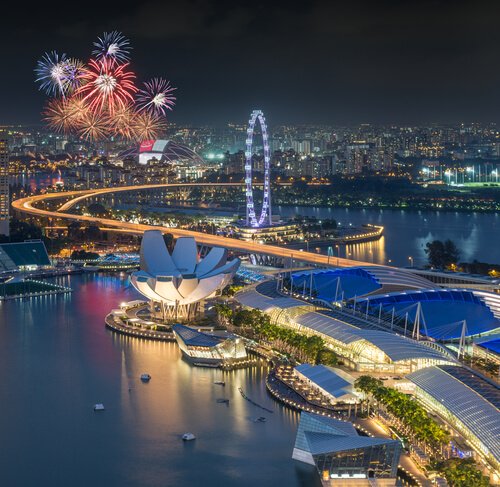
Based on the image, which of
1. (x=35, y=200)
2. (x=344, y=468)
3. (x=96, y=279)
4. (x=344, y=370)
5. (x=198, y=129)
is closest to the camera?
(x=344, y=468)

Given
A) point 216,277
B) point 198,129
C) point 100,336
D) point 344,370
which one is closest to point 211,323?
point 216,277

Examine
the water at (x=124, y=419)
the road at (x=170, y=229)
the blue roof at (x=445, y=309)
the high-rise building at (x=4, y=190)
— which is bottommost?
the water at (x=124, y=419)

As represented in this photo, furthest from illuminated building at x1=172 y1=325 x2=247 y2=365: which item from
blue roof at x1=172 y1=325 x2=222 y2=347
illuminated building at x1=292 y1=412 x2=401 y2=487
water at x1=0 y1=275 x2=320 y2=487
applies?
illuminated building at x1=292 y1=412 x2=401 y2=487

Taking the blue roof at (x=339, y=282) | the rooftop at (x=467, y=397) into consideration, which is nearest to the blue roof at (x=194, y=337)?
the blue roof at (x=339, y=282)

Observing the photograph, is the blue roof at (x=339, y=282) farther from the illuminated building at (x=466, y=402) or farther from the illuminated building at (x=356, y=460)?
the illuminated building at (x=356, y=460)

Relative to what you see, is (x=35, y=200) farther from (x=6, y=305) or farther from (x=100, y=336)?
(x=100, y=336)

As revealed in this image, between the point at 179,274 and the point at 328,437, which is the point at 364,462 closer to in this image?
the point at 328,437
